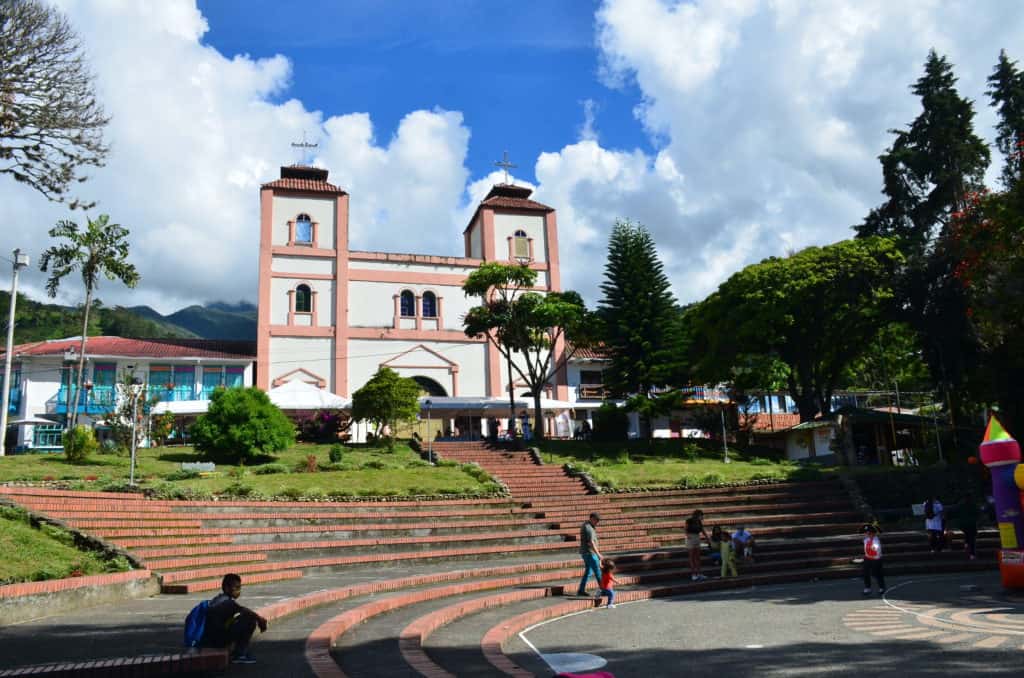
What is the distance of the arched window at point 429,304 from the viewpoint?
39312 mm

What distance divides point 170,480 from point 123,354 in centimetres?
1778

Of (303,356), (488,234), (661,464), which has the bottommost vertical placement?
(661,464)

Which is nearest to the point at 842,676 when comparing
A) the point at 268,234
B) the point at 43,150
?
the point at 43,150

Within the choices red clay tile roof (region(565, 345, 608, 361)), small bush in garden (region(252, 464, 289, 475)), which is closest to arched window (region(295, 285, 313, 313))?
red clay tile roof (region(565, 345, 608, 361))

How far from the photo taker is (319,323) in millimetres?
37250

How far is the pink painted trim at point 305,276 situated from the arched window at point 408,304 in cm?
376

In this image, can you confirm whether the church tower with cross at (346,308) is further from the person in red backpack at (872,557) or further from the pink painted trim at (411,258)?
the person in red backpack at (872,557)

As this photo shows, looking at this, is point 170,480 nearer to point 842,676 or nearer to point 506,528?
point 506,528

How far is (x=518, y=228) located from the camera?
42.2 metres

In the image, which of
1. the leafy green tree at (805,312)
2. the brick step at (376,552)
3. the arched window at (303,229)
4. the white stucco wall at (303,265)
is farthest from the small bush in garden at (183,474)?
the leafy green tree at (805,312)

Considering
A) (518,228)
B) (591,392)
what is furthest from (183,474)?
(518,228)

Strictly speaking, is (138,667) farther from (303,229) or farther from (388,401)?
(303,229)

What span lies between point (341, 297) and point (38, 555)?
28457 millimetres

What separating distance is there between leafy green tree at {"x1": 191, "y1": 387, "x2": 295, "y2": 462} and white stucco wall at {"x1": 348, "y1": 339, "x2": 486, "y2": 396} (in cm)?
1283
